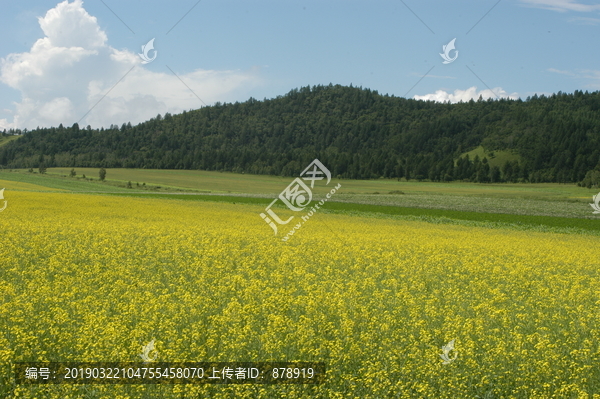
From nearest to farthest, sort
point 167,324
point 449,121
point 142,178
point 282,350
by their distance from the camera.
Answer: point 282,350
point 167,324
point 142,178
point 449,121

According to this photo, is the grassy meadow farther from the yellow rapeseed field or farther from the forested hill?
the forested hill

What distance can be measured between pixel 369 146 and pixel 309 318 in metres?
182

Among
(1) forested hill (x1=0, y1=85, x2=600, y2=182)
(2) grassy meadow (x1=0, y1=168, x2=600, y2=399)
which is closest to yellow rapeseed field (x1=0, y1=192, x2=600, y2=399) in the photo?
(2) grassy meadow (x1=0, y1=168, x2=600, y2=399)

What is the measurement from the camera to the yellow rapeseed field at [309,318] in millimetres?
6852

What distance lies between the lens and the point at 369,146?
187125mm

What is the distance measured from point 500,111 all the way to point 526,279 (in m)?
194

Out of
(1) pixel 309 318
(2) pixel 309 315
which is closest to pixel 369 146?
(2) pixel 309 315

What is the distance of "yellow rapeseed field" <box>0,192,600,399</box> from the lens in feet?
22.5

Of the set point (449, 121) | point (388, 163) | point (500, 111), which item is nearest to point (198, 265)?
point (388, 163)

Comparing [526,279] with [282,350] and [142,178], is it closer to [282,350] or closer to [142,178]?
[282,350]

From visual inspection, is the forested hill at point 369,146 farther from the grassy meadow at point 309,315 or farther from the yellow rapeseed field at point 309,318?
the yellow rapeseed field at point 309,318

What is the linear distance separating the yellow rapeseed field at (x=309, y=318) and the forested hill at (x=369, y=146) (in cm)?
10457

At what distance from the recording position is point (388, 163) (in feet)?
447

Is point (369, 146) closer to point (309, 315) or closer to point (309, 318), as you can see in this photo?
point (309, 315)
